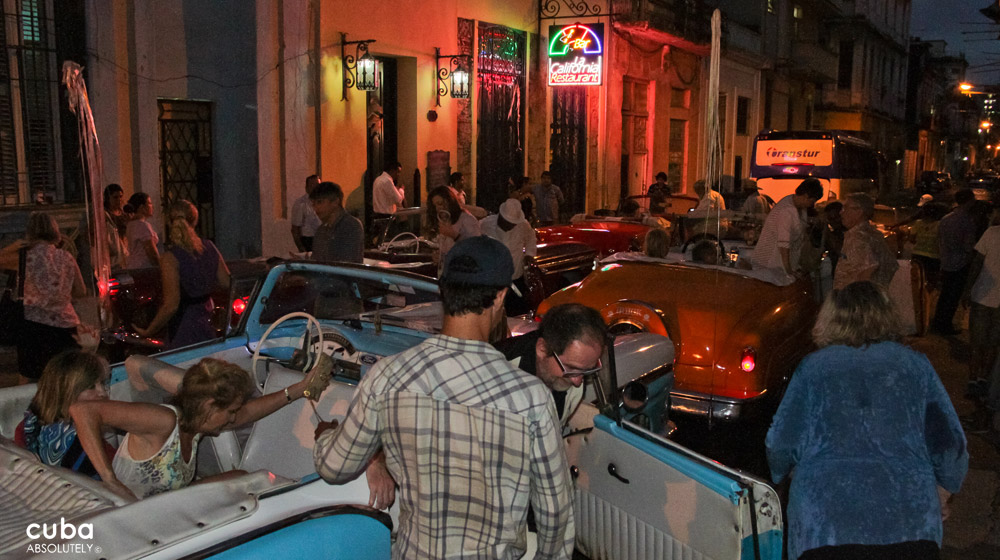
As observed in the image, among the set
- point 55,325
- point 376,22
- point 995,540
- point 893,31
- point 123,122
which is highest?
point 893,31

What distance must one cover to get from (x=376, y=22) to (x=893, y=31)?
50.0 m

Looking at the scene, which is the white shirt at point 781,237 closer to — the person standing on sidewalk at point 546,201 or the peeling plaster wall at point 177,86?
the peeling plaster wall at point 177,86

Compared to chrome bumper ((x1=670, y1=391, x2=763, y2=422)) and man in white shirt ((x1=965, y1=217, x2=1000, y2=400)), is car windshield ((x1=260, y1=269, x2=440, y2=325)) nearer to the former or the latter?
chrome bumper ((x1=670, y1=391, x2=763, y2=422))

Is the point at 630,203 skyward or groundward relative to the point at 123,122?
groundward

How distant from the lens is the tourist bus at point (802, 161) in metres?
23.9

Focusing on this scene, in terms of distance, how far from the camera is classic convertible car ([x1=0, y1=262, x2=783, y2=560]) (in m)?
2.50

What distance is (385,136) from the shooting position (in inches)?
652

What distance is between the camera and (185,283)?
20.3 ft

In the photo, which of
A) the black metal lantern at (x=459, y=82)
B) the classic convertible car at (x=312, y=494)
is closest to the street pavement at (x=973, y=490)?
the classic convertible car at (x=312, y=494)

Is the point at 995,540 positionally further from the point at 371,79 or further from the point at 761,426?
the point at 371,79

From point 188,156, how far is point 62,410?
1006 cm

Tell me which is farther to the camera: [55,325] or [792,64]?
[792,64]

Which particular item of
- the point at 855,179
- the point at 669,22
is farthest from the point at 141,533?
the point at 855,179

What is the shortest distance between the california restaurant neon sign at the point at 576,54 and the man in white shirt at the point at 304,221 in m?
8.93
